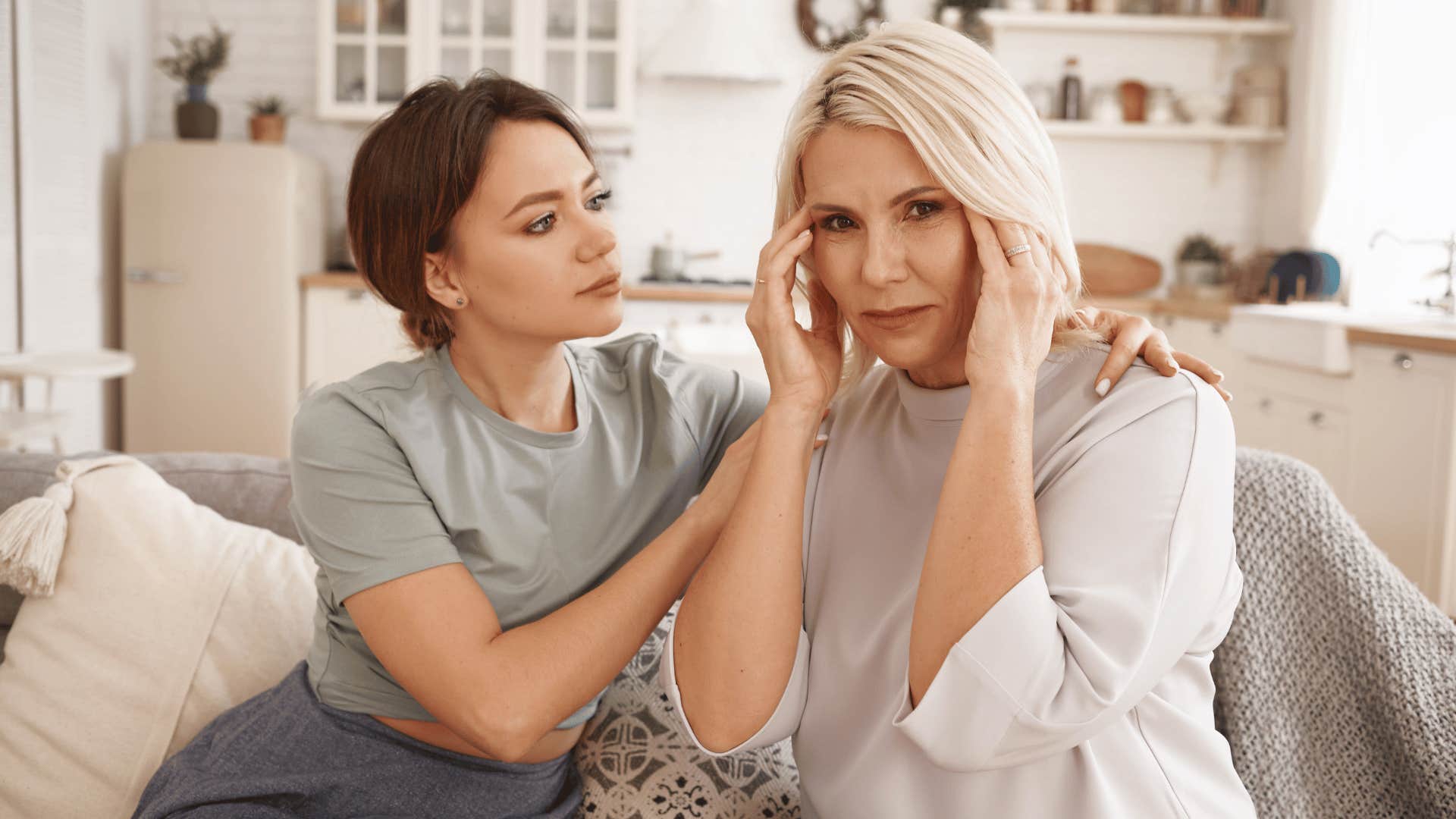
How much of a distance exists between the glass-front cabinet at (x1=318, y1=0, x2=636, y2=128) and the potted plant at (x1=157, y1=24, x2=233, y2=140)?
50cm

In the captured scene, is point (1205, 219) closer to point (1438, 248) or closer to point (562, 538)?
point (1438, 248)

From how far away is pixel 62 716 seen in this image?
1.56 meters

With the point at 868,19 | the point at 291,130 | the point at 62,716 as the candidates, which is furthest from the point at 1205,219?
the point at 62,716

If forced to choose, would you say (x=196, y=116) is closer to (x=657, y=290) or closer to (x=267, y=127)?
(x=267, y=127)

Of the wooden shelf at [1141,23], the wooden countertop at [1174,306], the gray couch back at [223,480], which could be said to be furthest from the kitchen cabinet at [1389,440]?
the gray couch back at [223,480]

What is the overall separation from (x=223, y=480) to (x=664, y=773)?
0.99 m

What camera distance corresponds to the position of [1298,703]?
5.15ft

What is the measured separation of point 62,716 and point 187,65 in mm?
4655

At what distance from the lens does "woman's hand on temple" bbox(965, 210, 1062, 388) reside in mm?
1127

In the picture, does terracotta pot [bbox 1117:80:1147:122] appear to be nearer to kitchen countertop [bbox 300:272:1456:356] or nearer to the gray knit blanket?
kitchen countertop [bbox 300:272:1456:356]

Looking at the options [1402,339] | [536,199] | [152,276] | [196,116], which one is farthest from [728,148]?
[536,199]

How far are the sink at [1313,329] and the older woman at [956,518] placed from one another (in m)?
2.38

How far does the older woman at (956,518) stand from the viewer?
1.04m

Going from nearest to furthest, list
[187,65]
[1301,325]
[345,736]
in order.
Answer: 1. [345,736]
2. [1301,325]
3. [187,65]
